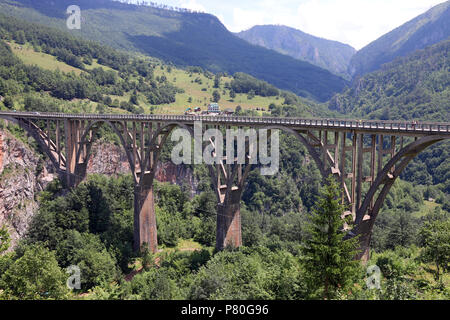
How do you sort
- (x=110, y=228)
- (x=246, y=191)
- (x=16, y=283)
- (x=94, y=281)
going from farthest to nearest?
1. (x=246, y=191)
2. (x=110, y=228)
3. (x=94, y=281)
4. (x=16, y=283)

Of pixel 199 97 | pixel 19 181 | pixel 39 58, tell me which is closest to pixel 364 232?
pixel 19 181

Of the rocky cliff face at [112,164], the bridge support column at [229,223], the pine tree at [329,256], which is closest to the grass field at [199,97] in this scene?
the rocky cliff face at [112,164]

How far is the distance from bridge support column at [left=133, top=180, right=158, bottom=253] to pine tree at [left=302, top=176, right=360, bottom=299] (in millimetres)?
29404

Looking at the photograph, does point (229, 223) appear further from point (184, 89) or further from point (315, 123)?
point (184, 89)

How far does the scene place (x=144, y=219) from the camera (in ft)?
152

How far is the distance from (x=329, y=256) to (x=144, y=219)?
101 ft

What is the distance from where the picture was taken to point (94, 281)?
37.9 m

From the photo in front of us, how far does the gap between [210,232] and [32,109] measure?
153ft

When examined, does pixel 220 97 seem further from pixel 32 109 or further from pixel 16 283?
pixel 16 283

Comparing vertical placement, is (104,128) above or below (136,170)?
above

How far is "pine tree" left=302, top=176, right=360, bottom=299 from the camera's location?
65.3ft

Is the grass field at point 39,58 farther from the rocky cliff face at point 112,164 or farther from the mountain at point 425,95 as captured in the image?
the mountain at point 425,95

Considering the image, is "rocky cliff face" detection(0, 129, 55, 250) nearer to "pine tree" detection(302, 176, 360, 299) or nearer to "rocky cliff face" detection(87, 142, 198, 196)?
"rocky cliff face" detection(87, 142, 198, 196)
